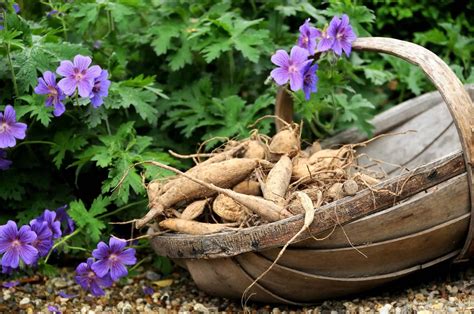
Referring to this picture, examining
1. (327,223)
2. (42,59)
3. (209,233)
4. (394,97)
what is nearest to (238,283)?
(209,233)

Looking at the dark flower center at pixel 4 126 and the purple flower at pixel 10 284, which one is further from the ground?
the dark flower center at pixel 4 126

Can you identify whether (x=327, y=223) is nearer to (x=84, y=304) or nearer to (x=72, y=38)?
(x=84, y=304)

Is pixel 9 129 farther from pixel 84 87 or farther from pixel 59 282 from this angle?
pixel 59 282

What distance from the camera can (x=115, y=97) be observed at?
3.05 m

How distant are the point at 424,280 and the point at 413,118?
97 cm

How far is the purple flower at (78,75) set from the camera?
9.03 feet

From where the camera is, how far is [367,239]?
2.42 m

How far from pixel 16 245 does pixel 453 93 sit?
1.54 meters

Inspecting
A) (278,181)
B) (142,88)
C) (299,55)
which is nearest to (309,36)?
(299,55)

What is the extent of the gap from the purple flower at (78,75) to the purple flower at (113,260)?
0.54 m

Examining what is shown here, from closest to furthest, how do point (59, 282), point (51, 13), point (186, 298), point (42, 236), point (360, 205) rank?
point (360, 205)
point (42, 236)
point (186, 298)
point (59, 282)
point (51, 13)

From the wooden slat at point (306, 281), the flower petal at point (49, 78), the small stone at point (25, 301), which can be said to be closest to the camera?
the wooden slat at point (306, 281)

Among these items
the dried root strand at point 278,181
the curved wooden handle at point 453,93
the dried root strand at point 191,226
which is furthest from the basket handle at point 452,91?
the dried root strand at point 191,226

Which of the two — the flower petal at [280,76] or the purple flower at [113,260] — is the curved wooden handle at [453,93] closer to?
the flower petal at [280,76]
